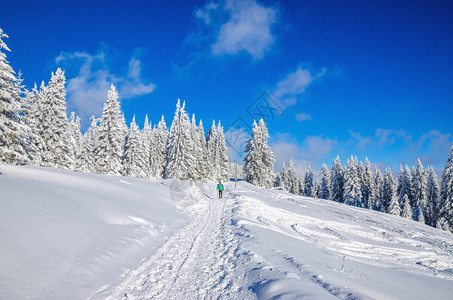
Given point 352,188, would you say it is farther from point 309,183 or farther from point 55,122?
point 55,122

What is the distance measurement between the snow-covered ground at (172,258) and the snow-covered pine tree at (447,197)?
21631 mm

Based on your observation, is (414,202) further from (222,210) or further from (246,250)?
(246,250)

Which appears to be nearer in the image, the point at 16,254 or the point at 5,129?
the point at 16,254

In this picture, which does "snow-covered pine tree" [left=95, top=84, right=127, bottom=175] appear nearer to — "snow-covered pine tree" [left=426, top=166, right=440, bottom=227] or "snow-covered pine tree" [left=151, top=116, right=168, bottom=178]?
"snow-covered pine tree" [left=151, top=116, right=168, bottom=178]

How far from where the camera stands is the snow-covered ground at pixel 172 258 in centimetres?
495

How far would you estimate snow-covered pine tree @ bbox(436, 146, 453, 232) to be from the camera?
27.6 m

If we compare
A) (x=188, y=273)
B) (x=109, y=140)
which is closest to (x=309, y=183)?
(x=109, y=140)

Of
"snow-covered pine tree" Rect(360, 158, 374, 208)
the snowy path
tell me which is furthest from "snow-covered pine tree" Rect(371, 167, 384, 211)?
the snowy path

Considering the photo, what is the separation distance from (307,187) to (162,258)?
7035 cm

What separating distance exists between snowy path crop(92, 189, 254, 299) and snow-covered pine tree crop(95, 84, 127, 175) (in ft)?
87.8

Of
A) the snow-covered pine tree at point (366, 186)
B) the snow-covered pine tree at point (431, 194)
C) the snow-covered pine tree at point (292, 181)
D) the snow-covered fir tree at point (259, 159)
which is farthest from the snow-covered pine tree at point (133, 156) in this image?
the snow-covered pine tree at point (431, 194)

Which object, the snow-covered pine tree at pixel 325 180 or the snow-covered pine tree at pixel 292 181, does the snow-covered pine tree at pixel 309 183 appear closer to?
the snow-covered pine tree at pixel 292 181

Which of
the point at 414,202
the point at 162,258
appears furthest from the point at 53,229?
the point at 414,202

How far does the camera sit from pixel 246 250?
7.67 m
